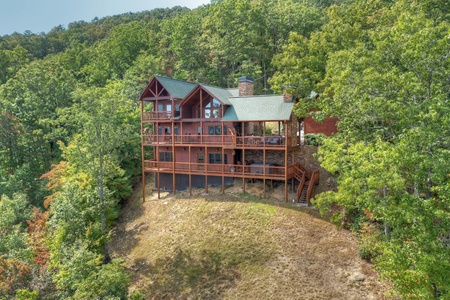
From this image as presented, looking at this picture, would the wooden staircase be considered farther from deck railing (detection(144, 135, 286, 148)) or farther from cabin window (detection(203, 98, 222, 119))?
cabin window (detection(203, 98, 222, 119))

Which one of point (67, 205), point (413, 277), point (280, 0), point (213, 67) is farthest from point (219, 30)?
point (413, 277)

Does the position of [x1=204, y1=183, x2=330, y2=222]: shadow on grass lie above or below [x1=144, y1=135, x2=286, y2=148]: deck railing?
below

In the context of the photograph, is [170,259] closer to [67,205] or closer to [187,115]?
[67,205]

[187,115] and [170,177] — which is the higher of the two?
[187,115]

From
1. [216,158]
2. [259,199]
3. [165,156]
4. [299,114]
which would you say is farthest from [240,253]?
[165,156]

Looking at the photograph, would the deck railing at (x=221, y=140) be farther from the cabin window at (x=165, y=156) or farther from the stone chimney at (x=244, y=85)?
the stone chimney at (x=244, y=85)

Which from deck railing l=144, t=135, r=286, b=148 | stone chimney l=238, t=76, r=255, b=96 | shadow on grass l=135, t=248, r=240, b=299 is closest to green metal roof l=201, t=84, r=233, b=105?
stone chimney l=238, t=76, r=255, b=96
